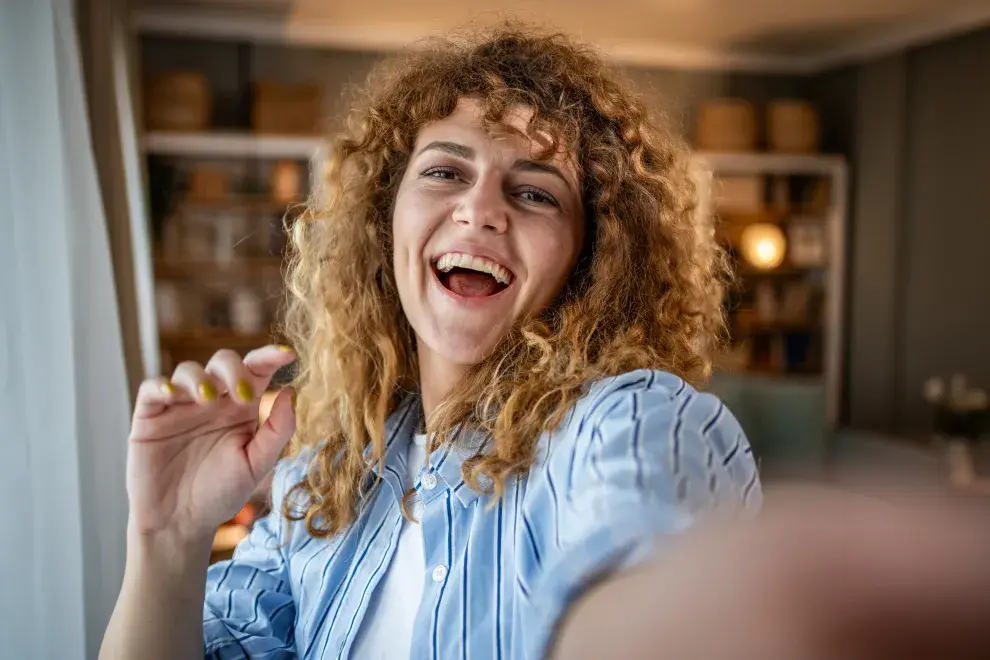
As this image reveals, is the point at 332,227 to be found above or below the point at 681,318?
above

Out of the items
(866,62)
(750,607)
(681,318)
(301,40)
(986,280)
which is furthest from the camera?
(866,62)

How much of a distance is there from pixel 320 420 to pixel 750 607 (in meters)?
0.87

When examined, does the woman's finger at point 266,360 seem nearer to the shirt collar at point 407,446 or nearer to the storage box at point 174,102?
the shirt collar at point 407,446

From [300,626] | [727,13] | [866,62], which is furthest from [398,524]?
[866,62]

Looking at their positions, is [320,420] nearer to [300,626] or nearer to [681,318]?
[300,626]

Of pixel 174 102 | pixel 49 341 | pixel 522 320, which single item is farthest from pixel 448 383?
pixel 174 102

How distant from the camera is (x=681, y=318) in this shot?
44.7 inches

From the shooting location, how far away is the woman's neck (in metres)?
1.07

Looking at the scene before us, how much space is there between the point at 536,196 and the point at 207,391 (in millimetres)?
451

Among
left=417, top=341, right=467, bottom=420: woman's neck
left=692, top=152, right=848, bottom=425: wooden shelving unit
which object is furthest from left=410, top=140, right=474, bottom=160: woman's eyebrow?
left=692, top=152, right=848, bottom=425: wooden shelving unit

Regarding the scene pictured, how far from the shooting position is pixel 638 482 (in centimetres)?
64

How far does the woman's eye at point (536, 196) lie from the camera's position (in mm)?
1036

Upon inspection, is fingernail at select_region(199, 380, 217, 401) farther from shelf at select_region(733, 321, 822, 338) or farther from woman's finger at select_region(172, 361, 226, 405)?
shelf at select_region(733, 321, 822, 338)

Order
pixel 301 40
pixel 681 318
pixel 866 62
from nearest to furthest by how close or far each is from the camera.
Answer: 1. pixel 681 318
2. pixel 301 40
3. pixel 866 62
